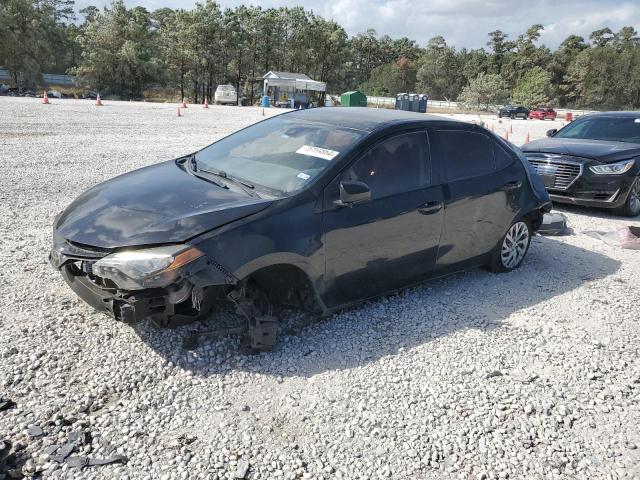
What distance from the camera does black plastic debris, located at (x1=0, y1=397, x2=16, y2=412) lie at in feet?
8.94

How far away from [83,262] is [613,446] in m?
3.36

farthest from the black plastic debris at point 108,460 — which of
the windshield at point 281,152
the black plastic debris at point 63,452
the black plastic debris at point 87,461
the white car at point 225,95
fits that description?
the white car at point 225,95

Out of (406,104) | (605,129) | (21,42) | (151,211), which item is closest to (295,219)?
(151,211)

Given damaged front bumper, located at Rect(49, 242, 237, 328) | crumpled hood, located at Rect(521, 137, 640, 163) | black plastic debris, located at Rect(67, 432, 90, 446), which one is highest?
crumpled hood, located at Rect(521, 137, 640, 163)

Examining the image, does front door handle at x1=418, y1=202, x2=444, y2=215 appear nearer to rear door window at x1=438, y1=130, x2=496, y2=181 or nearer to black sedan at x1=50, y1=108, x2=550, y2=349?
black sedan at x1=50, y1=108, x2=550, y2=349

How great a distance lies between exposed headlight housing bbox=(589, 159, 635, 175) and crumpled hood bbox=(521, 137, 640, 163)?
7 centimetres

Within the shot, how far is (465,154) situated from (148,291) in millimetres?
3113

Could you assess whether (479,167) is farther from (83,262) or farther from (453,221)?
→ (83,262)

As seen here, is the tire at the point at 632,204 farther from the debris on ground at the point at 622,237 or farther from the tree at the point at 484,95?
the tree at the point at 484,95

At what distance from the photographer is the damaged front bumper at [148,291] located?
Answer: 2.91m

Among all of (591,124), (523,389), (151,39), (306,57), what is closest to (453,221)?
(523,389)

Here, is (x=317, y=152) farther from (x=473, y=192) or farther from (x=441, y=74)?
(x=441, y=74)

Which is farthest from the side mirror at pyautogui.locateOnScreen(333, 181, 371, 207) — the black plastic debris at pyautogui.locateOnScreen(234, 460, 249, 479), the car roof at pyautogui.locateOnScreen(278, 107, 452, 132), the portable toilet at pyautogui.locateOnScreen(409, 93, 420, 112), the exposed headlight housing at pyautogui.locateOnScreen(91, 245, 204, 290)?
the portable toilet at pyautogui.locateOnScreen(409, 93, 420, 112)

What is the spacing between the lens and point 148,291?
2.92 m
